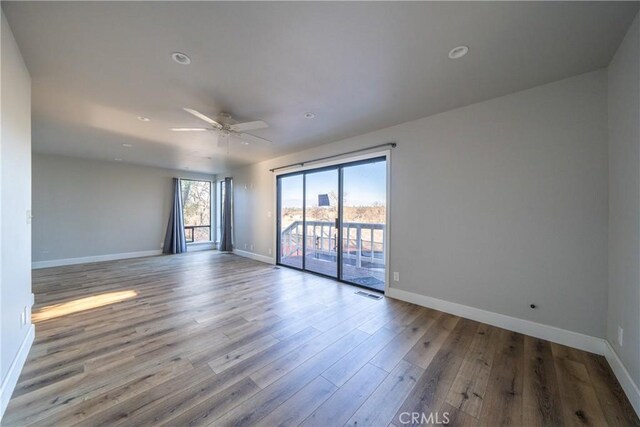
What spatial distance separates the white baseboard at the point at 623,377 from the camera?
58.5 inches

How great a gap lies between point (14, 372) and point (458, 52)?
399 centimetres

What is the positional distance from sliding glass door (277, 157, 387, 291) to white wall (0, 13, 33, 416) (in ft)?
11.6

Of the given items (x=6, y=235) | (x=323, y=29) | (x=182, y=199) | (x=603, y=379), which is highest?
(x=323, y=29)

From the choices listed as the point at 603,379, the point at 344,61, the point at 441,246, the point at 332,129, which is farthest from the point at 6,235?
the point at 603,379

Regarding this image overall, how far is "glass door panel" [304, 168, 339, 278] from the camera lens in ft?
14.3

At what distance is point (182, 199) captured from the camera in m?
7.18

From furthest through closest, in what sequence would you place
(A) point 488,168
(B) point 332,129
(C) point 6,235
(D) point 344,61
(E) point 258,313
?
(B) point 332,129
(E) point 258,313
(A) point 488,168
(D) point 344,61
(C) point 6,235

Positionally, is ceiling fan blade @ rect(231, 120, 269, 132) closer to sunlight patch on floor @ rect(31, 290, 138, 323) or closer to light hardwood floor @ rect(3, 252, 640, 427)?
light hardwood floor @ rect(3, 252, 640, 427)

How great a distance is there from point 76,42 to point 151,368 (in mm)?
2512

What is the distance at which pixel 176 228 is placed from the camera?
6816mm

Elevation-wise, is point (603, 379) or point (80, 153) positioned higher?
point (80, 153)

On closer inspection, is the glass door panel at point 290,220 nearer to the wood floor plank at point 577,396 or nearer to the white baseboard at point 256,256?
the white baseboard at point 256,256

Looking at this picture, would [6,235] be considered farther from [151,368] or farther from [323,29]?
[323,29]

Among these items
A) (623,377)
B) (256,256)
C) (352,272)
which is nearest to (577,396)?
(623,377)
